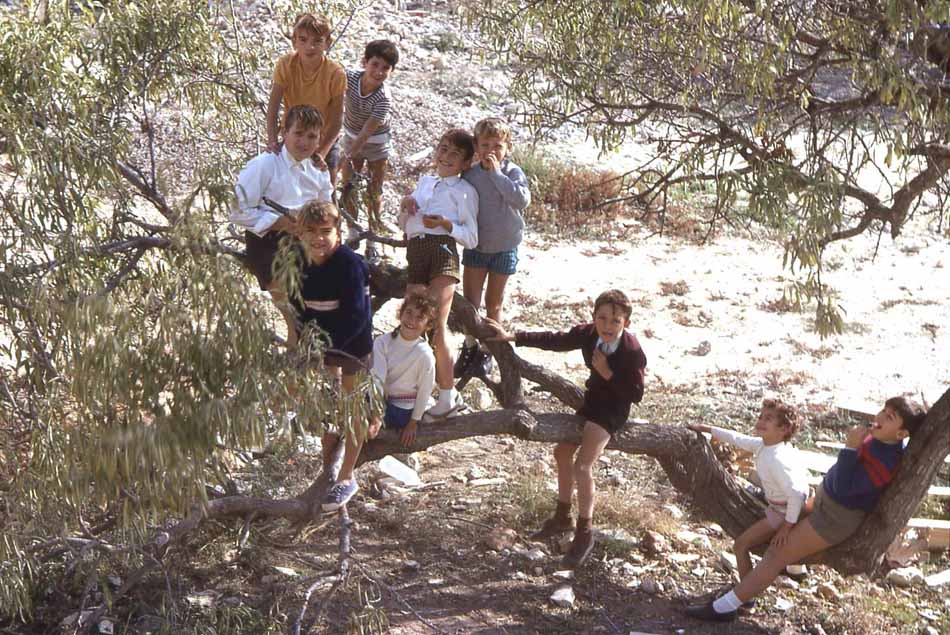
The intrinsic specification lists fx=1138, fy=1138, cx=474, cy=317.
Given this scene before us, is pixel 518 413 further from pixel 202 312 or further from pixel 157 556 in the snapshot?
pixel 202 312

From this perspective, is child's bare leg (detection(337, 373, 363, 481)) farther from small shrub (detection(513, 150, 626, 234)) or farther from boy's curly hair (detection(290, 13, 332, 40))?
small shrub (detection(513, 150, 626, 234))

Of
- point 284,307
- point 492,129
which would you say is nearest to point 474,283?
point 492,129

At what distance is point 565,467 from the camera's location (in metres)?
6.36

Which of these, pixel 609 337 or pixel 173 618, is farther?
pixel 609 337

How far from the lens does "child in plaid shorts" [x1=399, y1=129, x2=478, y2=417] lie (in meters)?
5.86

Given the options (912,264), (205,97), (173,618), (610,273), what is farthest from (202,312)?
(912,264)

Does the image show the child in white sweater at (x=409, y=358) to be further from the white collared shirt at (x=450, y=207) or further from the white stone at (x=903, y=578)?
the white stone at (x=903, y=578)

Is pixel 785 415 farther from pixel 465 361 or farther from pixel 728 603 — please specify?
pixel 465 361

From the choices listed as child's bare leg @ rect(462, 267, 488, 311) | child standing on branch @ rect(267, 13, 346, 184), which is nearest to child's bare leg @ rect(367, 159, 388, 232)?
child standing on branch @ rect(267, 13, 346, 184)

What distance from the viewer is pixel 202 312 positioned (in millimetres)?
3801

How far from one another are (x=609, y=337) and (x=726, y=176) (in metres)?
1.13

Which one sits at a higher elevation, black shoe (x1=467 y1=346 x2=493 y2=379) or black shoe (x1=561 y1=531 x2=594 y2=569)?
black shoe (x1=467 y1=346 x2=493 y2=379)

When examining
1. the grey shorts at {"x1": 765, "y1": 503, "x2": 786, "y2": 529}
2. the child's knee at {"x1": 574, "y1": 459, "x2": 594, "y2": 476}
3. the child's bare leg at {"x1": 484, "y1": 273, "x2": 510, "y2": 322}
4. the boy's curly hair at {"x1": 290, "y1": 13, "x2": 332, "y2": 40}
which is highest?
the boy's curly hair at {"x1": 290, "y1": 13, "x2": 332, "y2": 40}

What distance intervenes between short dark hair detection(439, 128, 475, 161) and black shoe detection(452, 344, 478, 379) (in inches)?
49.4
